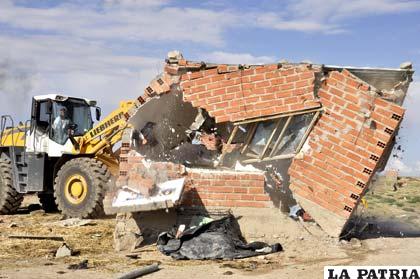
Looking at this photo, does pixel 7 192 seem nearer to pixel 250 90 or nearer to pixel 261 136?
pixel 261 136

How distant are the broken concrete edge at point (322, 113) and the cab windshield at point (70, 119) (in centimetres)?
523

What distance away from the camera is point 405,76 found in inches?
352

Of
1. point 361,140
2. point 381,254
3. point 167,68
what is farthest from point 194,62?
point 381,254

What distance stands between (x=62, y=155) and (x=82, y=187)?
3.86ft

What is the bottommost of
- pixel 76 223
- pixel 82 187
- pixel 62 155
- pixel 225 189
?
pixel 76 223

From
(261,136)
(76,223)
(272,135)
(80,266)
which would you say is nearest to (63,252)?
(80,266)

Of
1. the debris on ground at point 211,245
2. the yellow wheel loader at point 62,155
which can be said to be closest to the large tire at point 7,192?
the yellow wheel loader at point 62,155

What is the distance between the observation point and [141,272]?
23.2 ft

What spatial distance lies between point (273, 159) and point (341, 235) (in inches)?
63.2

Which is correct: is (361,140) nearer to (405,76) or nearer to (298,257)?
(405,76)

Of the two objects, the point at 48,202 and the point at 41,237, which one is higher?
the point at 48,202

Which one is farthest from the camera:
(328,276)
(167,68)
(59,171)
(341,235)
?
(59,171)

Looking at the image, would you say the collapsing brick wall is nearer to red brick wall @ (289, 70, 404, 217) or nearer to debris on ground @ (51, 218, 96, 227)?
red brick wall @ (289, 70, 404, 217)

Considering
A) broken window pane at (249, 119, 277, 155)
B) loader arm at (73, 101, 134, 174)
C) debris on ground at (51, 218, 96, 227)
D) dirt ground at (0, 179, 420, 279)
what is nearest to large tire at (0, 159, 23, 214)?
loader arm at (73, 101, 134, 174)
